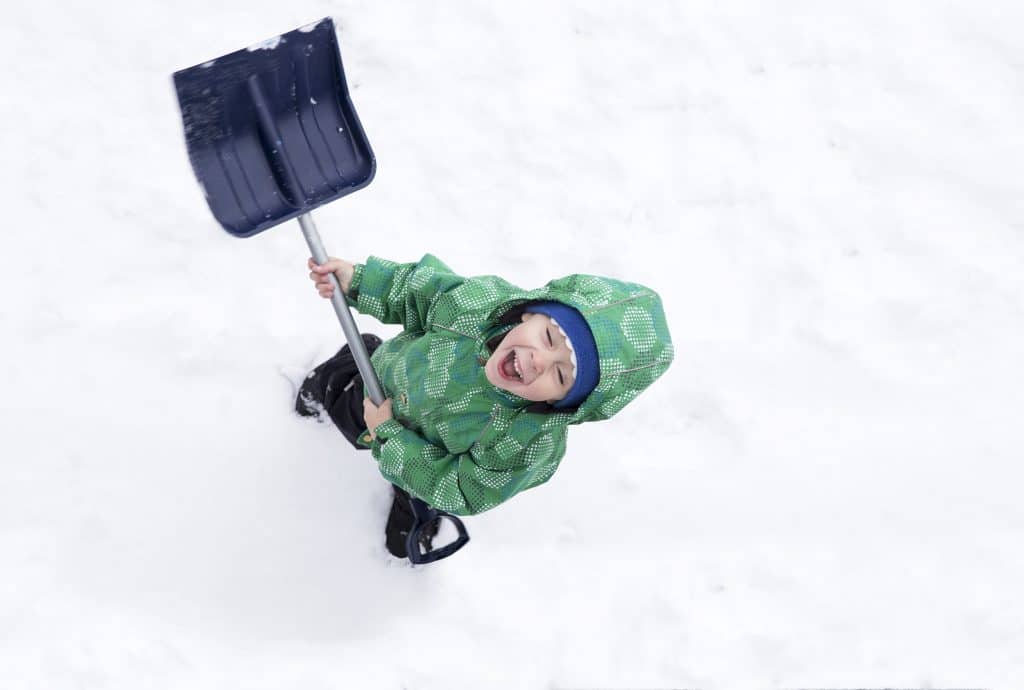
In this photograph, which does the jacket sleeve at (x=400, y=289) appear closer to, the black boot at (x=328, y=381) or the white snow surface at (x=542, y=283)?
the black boot at (x=328, y=381)

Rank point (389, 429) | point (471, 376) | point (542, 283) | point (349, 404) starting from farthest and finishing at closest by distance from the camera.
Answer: point (542, 283)
point (349, 404)
point (389, 429)
point (471, 376)

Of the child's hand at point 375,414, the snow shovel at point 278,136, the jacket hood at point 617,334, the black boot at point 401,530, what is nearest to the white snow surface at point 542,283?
the black boot at point 401,530

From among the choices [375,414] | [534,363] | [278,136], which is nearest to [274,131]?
[278,136]

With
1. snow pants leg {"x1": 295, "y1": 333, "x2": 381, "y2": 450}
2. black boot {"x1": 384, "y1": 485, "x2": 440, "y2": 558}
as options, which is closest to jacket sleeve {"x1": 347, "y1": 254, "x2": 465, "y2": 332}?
snow pants leg {"x1": 295, "y1": 333, "x2": 381, "y2": 450}

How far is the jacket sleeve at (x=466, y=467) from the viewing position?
168 cm

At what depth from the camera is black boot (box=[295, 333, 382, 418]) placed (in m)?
2.15

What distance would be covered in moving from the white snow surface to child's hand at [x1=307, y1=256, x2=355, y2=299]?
52 centimetres

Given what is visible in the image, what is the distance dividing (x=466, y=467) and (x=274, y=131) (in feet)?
2.44

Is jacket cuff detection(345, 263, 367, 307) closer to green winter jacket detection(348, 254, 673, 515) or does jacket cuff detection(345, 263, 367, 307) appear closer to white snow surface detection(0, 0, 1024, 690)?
green winter jacket detection(348, 254, 673, 515)

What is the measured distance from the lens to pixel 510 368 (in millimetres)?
1552

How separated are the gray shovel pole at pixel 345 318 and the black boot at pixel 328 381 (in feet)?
0.69

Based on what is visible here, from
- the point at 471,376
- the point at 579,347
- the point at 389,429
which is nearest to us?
the point at 579,347

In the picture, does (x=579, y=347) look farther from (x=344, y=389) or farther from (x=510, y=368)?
(x=344, y=389)

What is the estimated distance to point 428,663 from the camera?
88.7 inches
